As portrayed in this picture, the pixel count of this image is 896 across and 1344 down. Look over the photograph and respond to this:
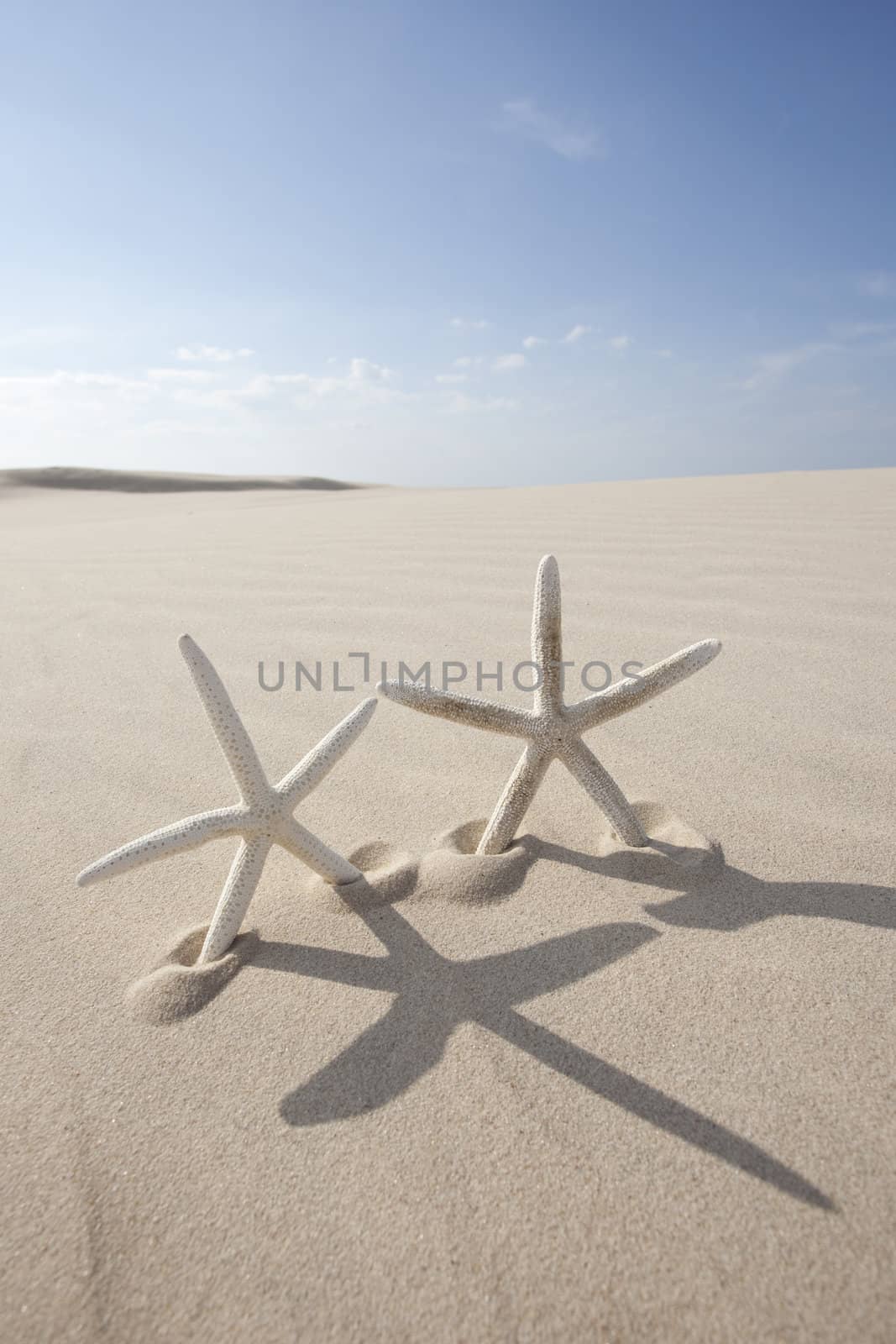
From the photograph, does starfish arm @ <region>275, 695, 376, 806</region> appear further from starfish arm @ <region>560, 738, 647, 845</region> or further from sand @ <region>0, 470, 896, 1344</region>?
starfish arm @ <region>560, 738, 647, 845</region>

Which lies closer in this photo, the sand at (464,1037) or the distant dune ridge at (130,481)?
the sand at (464,1037)

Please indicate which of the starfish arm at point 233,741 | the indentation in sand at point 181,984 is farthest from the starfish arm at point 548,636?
the indentation in sand at point 181,984

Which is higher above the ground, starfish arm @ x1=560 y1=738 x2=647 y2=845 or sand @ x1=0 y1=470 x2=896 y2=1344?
starfish arm @ x1=560 y1=738 x2=647 y2=845

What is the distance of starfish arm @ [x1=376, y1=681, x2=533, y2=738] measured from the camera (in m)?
1.65

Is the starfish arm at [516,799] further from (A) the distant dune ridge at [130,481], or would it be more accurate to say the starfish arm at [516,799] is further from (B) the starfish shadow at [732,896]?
(A) the distant dune ridge at [130,481]

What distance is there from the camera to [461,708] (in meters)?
1.74

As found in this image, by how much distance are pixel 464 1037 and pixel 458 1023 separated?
3cm

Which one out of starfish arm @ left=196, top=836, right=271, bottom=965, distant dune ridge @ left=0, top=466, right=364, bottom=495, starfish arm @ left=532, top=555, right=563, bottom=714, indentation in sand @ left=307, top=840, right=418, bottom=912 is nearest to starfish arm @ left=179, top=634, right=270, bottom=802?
starfish arm @ left=196, top=836, right=271, bottom=965

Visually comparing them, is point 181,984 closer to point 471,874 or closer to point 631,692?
point 471,874

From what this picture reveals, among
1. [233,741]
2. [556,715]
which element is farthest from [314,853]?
[556,715]

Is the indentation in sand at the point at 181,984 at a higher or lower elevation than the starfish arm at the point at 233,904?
lower

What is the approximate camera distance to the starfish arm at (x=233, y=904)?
1568 mm

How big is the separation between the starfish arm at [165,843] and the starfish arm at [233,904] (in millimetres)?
79

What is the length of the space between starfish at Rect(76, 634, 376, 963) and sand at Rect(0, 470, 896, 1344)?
0.37 ft
